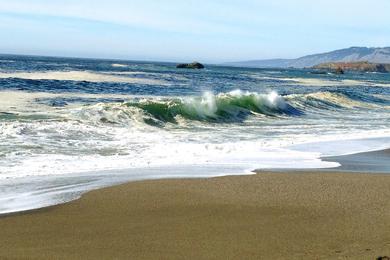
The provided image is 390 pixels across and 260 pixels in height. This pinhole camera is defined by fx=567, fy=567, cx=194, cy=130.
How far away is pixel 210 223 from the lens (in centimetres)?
629

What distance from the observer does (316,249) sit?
5.42 metres

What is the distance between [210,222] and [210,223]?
0.04 m

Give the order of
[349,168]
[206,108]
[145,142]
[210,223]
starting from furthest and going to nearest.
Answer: [206,108]
[145,142]
[349,168]
[210,223]

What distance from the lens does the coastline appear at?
17.5 ft

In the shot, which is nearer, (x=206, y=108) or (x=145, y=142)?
(x=145, y=142)

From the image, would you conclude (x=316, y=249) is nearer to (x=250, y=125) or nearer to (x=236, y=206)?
(x=236, y=206)

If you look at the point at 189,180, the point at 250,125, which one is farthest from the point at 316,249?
the point at 250,125

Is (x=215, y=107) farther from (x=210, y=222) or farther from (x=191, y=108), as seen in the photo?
(x=210, y=222)

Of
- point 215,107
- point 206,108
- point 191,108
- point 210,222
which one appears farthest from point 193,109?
point 210,222

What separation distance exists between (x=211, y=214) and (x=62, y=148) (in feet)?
18.2

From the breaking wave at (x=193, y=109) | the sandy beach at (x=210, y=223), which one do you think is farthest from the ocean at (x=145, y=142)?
the sandy beach at (x=210, y=223)

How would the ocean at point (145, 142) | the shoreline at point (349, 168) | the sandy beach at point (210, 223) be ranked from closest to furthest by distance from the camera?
the sandy beach at point (210, 223)
the shoreline at point (349, 168)
the ocean at point (145, 142)

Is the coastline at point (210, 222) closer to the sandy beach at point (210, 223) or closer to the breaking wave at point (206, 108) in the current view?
the sandy beach at point (210, 223)

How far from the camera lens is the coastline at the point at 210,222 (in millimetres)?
5324
